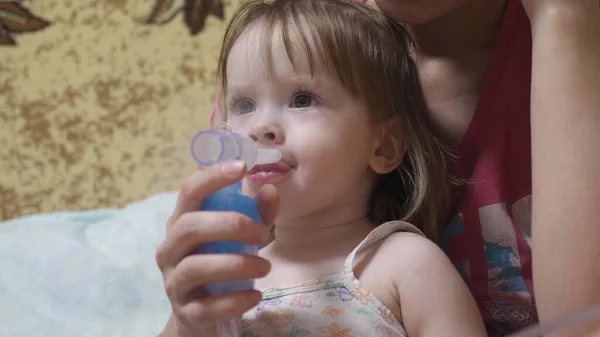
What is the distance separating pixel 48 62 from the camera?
1641 millimetres

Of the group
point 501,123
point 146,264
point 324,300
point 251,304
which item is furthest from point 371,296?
point 146,264

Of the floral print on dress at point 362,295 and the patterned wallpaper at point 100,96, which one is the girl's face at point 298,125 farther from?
the patterned wallpaper at point 100,96

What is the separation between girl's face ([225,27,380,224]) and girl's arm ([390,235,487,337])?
108 millimetres

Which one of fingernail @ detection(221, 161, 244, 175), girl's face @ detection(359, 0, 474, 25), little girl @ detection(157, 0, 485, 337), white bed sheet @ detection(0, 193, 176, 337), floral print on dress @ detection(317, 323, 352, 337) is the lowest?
white bed sheet @ detection(0, 193, 176, 337)

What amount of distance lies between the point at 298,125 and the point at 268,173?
Answer: 0.06 meters

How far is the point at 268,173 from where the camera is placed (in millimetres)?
674

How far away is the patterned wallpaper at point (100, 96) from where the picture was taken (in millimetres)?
1614

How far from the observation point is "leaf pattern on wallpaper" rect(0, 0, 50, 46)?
63.9 inches

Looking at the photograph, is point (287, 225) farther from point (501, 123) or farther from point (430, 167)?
point (501, 123)

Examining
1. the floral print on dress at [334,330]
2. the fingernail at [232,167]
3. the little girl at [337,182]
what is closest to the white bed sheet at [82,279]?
the little girl at [337,182]

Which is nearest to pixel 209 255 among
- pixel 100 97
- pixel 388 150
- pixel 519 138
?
pixel 388 150

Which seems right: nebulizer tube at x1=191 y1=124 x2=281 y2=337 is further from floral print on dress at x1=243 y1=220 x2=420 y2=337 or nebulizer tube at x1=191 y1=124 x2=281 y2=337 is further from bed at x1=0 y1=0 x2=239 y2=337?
bed at x1=0 y1=0 x2=239 y2=337

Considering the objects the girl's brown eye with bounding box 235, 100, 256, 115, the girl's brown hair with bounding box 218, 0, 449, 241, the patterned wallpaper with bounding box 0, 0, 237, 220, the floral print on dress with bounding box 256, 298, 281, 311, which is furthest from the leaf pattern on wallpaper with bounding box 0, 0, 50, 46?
the floral print on dress with bounding box 256, 298, 281, 311

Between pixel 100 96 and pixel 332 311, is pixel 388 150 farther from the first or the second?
pixel 100 96
